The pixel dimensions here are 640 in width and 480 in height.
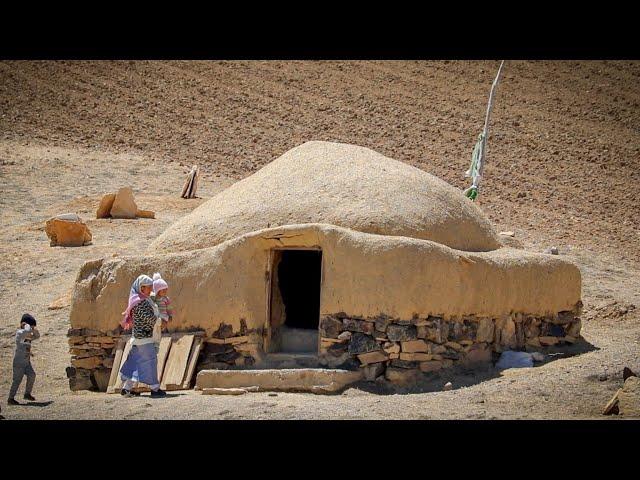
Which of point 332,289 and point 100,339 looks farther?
point 100,339

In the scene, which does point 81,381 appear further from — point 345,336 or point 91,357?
point 345,336

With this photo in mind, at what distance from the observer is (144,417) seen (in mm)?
8773

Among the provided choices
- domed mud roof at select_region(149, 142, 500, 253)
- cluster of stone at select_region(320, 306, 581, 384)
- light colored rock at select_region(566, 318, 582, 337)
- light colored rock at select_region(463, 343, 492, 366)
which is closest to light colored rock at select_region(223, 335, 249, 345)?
cluster of stone at select_region(320, 306, 581, 384)

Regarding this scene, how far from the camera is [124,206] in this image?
63.0 ft

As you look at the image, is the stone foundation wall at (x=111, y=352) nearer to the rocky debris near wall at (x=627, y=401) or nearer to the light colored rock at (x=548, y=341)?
the light colored rock at (x=548, y=341)

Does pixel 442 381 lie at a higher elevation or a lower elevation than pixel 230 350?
lower

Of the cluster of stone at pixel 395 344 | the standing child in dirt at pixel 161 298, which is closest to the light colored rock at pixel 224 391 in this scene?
the standing child in dirt at pixel 161 298

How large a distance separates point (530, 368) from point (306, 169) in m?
3.57

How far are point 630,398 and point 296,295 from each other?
5635mm

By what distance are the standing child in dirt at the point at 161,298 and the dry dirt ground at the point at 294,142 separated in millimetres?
2444

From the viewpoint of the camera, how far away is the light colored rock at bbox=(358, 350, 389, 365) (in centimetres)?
1037

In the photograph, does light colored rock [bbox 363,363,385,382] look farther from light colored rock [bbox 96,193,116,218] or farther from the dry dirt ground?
light colored rock [bbox 96,193,116,218]

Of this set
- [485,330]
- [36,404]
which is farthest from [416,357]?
[36,404]

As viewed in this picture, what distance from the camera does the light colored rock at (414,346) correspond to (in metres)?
10.4
